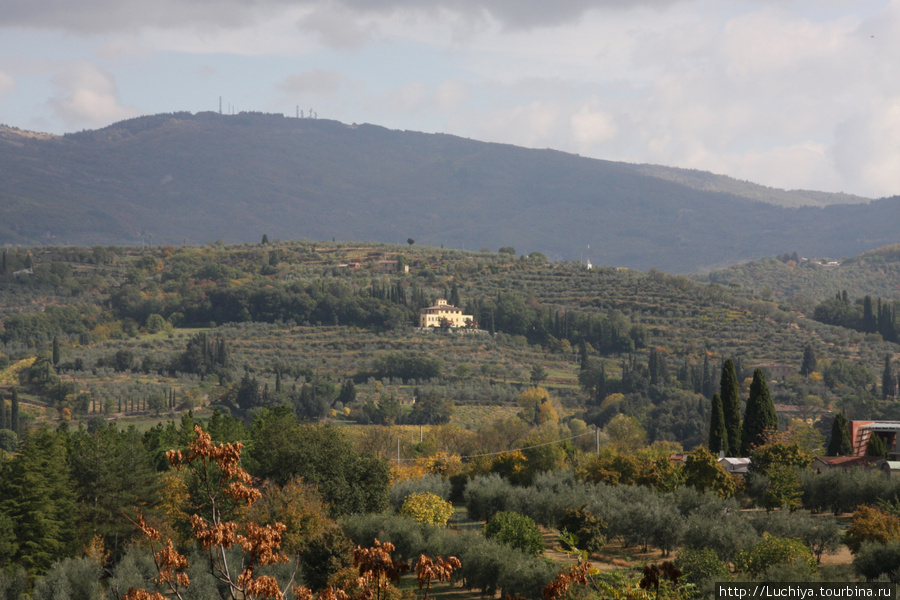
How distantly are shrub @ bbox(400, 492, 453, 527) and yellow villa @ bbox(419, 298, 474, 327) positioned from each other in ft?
313

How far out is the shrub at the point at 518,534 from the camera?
118ft

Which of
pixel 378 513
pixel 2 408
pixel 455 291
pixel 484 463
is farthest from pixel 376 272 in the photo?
pixel 378 513

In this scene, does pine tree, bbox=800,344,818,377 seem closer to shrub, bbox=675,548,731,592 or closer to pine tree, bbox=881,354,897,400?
pine tree, bbox=881,354,897,400

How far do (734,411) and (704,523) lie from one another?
2282 centimetres

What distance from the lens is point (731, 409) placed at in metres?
55.1

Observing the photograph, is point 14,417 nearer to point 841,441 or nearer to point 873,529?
point 841,441

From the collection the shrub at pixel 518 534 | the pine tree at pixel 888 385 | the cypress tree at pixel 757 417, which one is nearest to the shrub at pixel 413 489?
the shrub at pixel 518 534

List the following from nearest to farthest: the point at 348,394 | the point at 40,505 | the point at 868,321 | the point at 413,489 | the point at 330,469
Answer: the point at 40,505 < the point at 330,469 < the point at 413,489 < the point at 348,394 < the point at 868,321

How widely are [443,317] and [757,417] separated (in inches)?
3552

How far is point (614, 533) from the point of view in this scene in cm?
3825

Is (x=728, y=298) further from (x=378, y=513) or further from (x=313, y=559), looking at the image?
(x=313, y=559)

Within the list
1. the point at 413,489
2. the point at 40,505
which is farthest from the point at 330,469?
the point at 40,505

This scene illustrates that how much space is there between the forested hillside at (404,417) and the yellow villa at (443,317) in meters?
2.09

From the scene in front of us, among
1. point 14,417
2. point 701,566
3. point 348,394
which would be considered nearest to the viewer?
point 701,566
